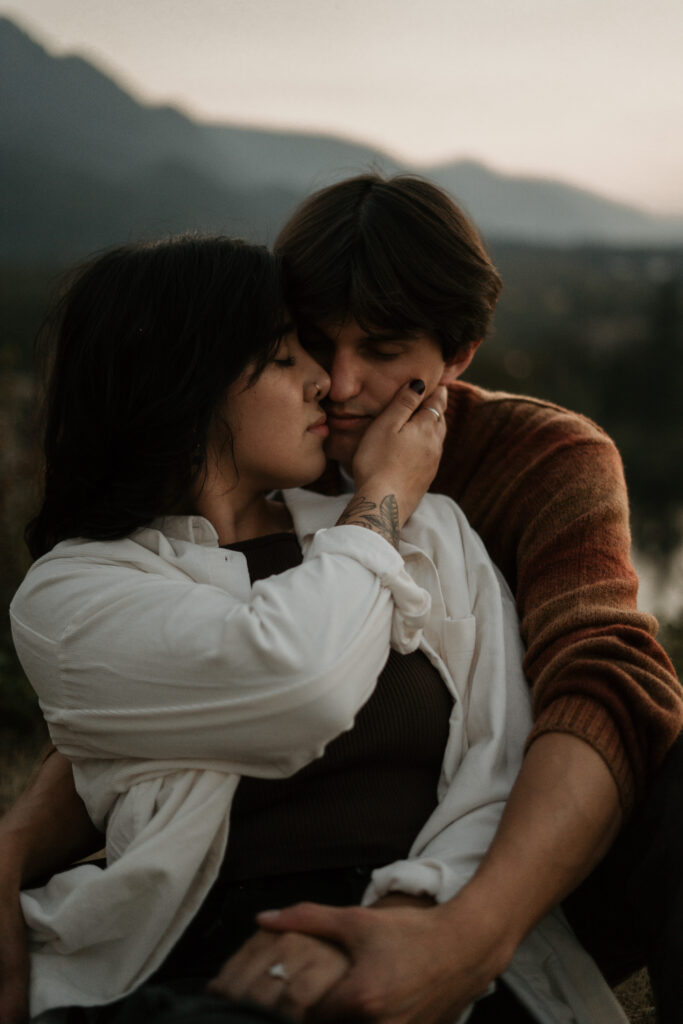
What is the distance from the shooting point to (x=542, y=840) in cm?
140

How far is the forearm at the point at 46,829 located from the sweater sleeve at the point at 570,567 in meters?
0.99

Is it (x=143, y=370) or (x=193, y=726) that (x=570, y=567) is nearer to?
(x=193, y=726)

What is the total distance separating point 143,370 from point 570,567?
0.98 m

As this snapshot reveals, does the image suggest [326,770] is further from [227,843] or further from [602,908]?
[602,908]

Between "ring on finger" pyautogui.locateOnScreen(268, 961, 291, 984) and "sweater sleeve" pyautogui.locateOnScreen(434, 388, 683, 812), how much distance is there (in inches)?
23.4

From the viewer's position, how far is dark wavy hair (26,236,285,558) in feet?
5.79

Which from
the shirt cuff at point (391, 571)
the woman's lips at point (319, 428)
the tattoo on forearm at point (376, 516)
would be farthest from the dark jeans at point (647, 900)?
the woman's lips at point (319, 428)

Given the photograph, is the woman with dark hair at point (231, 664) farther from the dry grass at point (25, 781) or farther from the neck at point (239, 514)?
the dry grass at point (25, 781)

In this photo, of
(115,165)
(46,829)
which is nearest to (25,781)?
(46,829)

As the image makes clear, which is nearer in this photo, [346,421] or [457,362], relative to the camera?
[346,421]

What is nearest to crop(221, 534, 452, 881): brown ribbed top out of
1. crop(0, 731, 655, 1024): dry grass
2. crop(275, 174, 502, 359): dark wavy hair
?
crop(275, 174, 502, 359): dark wavy hair

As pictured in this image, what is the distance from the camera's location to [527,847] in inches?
54.7

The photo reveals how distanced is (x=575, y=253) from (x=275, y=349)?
32.1 metres

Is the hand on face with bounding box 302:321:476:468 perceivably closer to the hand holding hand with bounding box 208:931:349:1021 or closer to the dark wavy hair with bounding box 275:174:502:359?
the dark wavy hair with bounding box 275:174:502:359
